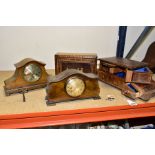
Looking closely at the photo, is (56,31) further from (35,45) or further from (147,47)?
(147,47)

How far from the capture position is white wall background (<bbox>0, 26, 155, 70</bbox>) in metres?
1.38

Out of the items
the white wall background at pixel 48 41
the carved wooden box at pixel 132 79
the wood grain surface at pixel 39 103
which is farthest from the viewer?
the white wall background at pixel 48 41

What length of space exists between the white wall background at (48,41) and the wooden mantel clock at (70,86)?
1.89 feet

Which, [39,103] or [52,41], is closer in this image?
[39,103]

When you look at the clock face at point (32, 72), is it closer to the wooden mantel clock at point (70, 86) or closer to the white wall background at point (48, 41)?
the wooden mantel clock at point (70, 86)

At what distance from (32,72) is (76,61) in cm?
29

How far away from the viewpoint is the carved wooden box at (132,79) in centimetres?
98

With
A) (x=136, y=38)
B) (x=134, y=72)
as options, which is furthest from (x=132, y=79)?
(x=136, y=38)

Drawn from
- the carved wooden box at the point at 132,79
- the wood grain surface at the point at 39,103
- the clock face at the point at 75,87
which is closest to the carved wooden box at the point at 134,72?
the carved wooden box at the point at 132,79

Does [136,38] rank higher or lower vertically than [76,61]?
higher

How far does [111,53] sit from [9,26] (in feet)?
2.77

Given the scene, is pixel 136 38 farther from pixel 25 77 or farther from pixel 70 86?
pixel 25 77

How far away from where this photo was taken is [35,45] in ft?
4.66

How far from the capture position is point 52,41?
1434mm
